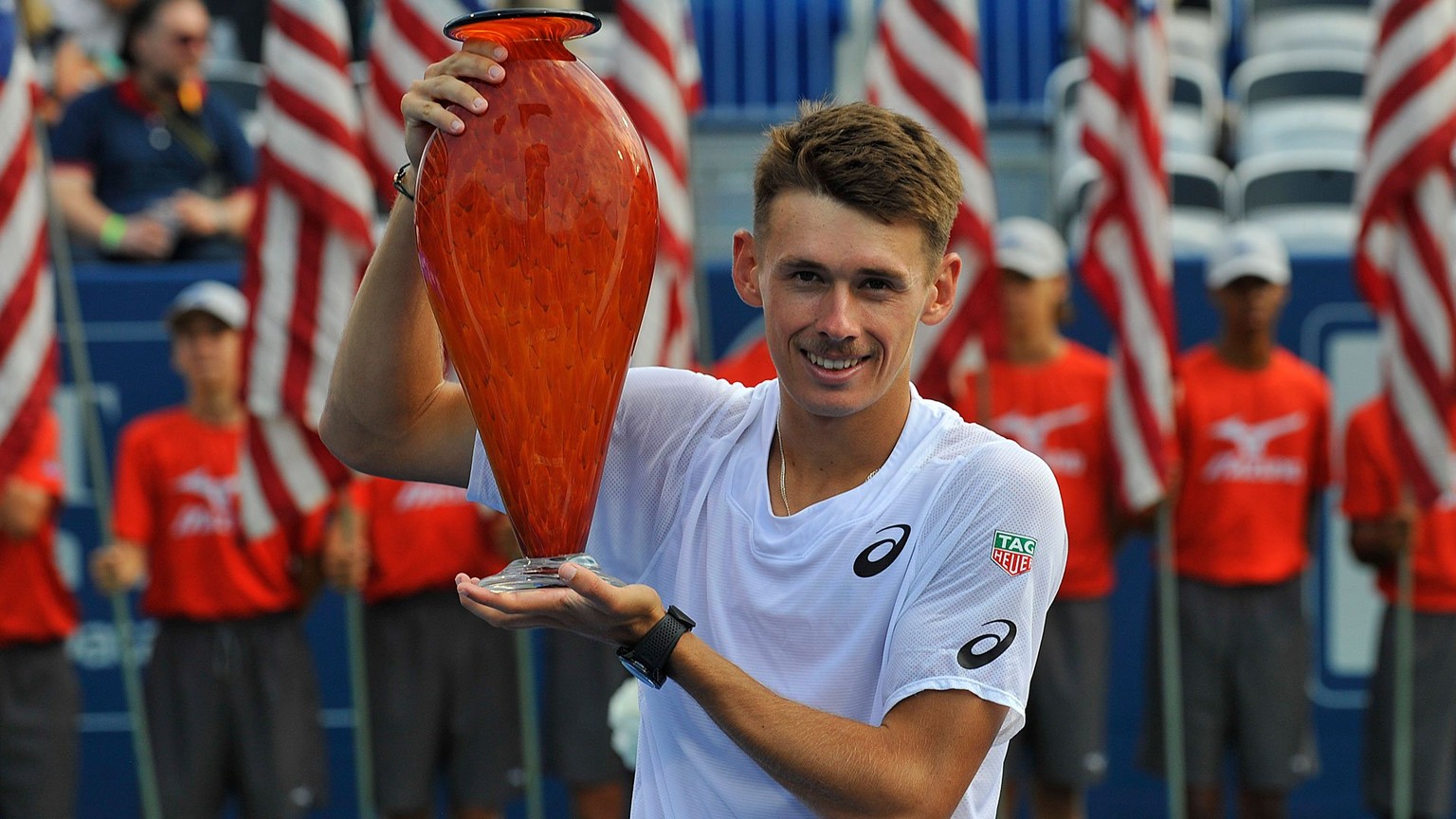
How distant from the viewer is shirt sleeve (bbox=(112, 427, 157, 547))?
6227 mm

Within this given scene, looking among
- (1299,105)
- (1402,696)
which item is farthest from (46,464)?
(1299,105)

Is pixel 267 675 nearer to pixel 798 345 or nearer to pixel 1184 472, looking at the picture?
pixel 1184 472

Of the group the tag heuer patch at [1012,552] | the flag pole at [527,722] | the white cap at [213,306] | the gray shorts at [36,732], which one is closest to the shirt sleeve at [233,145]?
the white cap at [213,306]

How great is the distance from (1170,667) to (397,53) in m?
3.41

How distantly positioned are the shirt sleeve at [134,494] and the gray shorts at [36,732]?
46 centimetres

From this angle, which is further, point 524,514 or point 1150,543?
point 1150,543

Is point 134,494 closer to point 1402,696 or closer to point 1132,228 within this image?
point 1132,228

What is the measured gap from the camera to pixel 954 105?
20.4 ft

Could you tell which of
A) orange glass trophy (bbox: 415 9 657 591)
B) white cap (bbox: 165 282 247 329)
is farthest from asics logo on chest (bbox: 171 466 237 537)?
orange glass trophy (bbox: 415 9 657 591)

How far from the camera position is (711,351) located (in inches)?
284

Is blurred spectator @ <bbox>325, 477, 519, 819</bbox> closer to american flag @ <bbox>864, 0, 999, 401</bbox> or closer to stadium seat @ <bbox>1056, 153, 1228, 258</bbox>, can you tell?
american flag @ <bbox>864, 0, 999, 401</bbox>

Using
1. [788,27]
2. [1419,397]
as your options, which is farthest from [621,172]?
[788,27]

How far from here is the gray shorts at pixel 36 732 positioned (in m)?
5.98

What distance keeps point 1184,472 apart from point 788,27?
4590 millimetres
